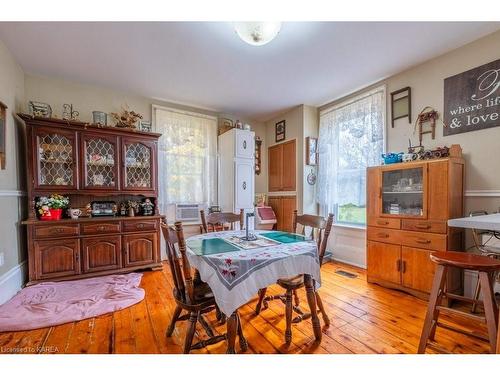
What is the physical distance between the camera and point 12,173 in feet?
8.42

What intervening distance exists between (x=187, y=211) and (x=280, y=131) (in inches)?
87.2

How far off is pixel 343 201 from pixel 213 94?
8.29ft

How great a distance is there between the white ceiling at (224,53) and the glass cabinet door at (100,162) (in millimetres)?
811

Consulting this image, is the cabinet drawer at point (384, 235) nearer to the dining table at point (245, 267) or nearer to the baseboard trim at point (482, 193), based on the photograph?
the baseboard trim at point (482, 193)

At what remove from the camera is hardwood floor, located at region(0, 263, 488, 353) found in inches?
63.2

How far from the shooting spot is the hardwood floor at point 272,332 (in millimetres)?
1604

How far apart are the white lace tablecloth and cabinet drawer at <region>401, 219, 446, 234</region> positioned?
4.89ft

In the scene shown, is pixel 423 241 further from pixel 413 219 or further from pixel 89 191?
pixel 89 191

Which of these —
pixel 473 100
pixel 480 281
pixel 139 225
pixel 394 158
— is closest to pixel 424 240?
pixel 394 158

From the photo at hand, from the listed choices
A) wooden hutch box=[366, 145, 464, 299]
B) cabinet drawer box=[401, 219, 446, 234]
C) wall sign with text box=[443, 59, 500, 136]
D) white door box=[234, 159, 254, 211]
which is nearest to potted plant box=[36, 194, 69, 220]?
white door box=[234, 159, 254, 211]

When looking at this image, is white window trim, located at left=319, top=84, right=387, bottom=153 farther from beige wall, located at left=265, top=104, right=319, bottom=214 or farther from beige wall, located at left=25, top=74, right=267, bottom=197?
beige wall, located at left=25, top=74, right=267, bottom=197

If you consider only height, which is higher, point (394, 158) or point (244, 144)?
point (244, 144)

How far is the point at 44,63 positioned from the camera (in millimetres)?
2709
